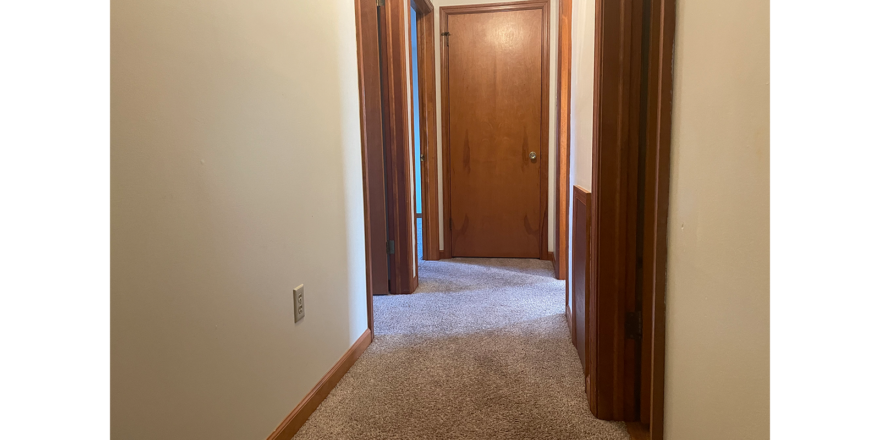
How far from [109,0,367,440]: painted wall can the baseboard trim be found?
1.0 inches

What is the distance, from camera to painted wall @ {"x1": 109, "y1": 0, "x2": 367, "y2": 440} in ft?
2.91

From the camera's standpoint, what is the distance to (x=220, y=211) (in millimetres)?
1154

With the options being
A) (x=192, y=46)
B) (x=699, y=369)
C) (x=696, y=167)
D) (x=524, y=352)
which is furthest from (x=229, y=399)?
(x=524, y=352)

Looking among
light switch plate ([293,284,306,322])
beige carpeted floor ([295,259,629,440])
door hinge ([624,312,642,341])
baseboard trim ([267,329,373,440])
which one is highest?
light switch plate ([293,284,306,322])

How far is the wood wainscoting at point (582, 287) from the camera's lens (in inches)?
66.4

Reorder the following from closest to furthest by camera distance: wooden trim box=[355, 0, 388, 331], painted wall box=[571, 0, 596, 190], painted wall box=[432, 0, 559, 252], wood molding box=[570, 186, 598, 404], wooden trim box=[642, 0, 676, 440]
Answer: wooden trim box=[642, 0, 676, 440]
wood molding box=[570, 186, 598, 404]
painted wall box=[571, 0, 596, 190]
wooden trim box=[355, 0, 388, 331]
painted wall box=[432, 0, 559, 252]

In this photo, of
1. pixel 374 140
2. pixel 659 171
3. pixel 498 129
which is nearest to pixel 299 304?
pixel 659 171

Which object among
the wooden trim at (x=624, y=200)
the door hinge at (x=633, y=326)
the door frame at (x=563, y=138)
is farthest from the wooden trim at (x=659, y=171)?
the door frame at (x=563, y=138)

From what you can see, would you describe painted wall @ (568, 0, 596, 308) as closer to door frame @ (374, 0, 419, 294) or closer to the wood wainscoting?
the wood wainscoting

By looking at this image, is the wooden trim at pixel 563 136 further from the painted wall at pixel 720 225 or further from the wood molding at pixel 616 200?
the painted wall at pixel 720 225

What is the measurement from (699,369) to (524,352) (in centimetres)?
126

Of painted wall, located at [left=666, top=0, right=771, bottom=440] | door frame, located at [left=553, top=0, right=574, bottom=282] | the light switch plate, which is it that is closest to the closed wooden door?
door frame, located at [left=553, top=0, right=574, bottom=282]

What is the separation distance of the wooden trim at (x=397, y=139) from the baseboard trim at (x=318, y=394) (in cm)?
86
